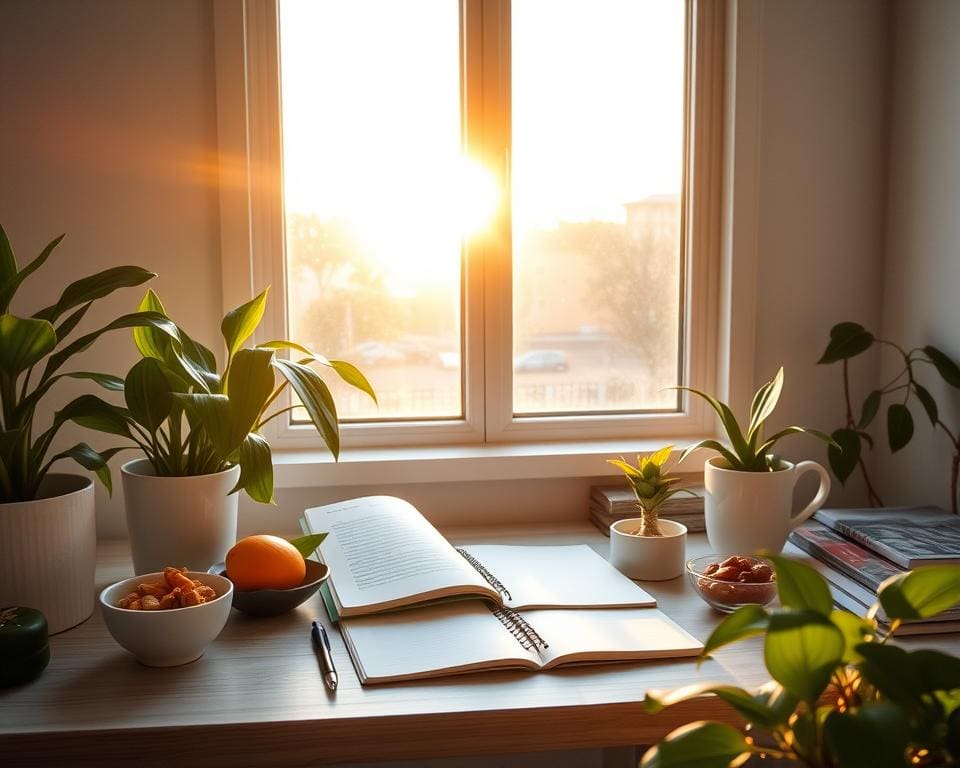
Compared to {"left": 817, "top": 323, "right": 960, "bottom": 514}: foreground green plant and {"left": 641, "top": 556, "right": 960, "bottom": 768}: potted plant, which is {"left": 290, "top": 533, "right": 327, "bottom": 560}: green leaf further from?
{"left": 817, "top": 323, "right": 960, "bottom": 514}: foreground green plant

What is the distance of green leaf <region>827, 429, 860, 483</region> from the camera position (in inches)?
68.4

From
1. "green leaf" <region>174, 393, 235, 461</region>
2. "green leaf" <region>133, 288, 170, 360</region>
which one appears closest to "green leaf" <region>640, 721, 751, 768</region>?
"green leaf" <region>174, 393, 235, 461</region>

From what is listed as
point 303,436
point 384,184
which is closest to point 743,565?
point 303,436

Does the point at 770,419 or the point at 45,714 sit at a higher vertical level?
the point at 770,419

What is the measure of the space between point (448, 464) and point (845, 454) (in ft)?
2.53

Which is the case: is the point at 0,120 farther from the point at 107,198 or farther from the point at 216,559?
the point at 216,559

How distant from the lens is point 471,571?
131cm

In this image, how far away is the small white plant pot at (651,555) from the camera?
143cm

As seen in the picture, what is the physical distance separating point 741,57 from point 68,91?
4.10ft

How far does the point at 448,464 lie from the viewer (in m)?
1.74

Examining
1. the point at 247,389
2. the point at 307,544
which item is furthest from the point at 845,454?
the point at 247,389

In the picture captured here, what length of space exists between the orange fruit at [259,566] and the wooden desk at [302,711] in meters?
0.11

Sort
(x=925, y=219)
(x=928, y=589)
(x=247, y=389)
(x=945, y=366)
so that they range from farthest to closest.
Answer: (x=925, y=219)
(x=945, y=366)
(x=247, y=389)
(x=928, y=589)

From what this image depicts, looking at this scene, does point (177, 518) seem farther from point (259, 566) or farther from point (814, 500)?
point (814, 500)
